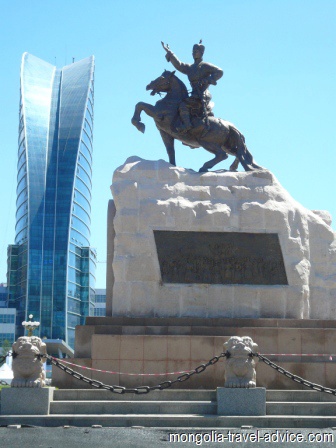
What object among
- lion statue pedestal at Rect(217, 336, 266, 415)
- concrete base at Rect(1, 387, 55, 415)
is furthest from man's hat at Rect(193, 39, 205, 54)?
concrete base at Rect(1, 387, 55, 415)

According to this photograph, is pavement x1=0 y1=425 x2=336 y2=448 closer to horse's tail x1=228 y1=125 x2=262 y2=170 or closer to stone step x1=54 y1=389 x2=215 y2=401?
stone step x1=54 y1=389 x2=215 y2=401

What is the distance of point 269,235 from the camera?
738 inches

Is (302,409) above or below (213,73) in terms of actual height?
below

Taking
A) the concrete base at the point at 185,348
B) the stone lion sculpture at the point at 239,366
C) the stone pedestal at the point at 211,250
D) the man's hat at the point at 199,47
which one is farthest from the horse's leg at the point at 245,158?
the stone lion sculpture at the point at 239,366

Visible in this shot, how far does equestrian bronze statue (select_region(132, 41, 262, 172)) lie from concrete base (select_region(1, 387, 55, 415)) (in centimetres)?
729

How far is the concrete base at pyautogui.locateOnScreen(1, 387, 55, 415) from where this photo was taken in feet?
46.0

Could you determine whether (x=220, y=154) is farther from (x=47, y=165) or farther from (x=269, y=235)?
(x=47, y=165)

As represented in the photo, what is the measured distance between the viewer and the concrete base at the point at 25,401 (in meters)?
14.0

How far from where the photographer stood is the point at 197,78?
66.4ft

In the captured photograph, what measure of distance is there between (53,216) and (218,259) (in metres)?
89.8

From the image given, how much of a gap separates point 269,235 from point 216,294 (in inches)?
69.1

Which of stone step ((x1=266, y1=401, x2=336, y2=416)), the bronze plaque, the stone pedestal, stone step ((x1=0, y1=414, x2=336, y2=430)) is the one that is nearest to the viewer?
stone step ((x1=0, y1=414, x2=336, y2=430))

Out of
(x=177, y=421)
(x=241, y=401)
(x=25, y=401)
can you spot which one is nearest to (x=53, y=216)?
(x=25, y=401)

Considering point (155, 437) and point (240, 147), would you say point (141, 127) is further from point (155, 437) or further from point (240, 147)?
point (155, 437)
